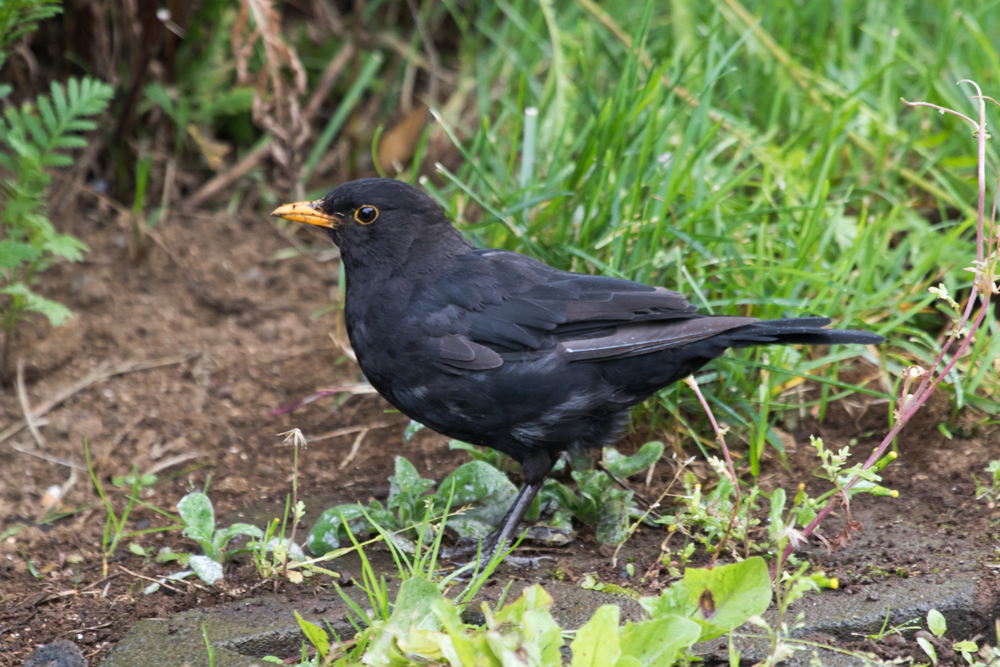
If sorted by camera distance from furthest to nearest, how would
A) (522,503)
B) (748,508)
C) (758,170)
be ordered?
(758,170)
(522,503)
(748,508)

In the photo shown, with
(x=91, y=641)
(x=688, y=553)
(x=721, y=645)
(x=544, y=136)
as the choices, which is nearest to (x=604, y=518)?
(x=688, y=553)

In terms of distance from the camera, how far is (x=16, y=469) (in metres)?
3.79

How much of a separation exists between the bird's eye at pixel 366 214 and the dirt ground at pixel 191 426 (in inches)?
36.4

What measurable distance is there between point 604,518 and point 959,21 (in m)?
3.31

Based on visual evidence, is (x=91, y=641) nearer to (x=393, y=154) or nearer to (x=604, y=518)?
(x=604, y=518)

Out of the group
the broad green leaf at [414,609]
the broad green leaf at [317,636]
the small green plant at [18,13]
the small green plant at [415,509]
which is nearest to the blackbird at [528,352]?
the small green plant at [415,509]

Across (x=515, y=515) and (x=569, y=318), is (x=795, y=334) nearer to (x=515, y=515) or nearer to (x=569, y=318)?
(x=569, y=318)

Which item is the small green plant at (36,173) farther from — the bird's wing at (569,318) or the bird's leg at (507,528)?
the bird's leg at (507,528)

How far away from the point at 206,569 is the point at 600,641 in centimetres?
145

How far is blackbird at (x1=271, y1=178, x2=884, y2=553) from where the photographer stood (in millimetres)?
3283

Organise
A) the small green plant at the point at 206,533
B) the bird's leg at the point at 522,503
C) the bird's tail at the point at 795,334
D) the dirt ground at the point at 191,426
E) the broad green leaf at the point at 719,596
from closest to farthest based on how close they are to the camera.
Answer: the broad green leaf at the point at 719,596 < the bird's tail at the point at 795,334 < the small green plant at the point at 206,533 < the dirt ground at the point at 191,426 < the bird's leg at the point at 522,503

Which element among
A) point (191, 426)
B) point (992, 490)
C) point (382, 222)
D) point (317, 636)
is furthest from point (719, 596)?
point (191, 426)

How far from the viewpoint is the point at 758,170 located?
15.9ft

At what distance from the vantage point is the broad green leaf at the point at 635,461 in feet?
11.3
